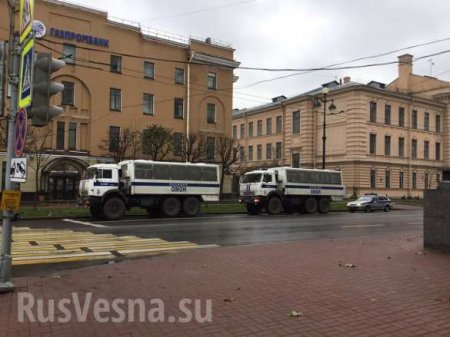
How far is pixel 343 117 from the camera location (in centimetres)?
6350

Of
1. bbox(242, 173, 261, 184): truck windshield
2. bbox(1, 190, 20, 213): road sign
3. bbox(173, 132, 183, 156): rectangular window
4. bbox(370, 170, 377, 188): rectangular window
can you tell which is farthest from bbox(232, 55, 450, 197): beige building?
bbox(1, 190, 20, 213): road sign

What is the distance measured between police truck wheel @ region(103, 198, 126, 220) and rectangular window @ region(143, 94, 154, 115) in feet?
81.1

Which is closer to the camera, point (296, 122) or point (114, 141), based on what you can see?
point (114, 141)

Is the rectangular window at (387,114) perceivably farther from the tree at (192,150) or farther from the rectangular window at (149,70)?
the rectangular window at (149,70)

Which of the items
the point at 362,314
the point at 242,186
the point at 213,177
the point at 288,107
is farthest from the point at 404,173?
the point at 362,314

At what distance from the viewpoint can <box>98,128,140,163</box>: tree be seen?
4359 centimetres

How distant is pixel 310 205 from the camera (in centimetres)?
3403

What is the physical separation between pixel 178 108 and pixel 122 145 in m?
9.43

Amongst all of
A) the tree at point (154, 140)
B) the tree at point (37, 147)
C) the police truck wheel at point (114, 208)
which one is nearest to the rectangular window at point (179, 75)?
the tree at point (154, 140)

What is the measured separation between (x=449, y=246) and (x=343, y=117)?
5356 centimetres

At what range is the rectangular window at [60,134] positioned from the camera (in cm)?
4388

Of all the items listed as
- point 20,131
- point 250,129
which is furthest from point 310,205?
point 250,129

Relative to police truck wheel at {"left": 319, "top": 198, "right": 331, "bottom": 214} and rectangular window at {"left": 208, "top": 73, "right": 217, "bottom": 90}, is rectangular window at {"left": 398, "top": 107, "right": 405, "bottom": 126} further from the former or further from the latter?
police truck wheel at {"left": 319, "top": 198, "right": 331, "bottom": 214}

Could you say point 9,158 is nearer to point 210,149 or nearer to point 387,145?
point 210,149
